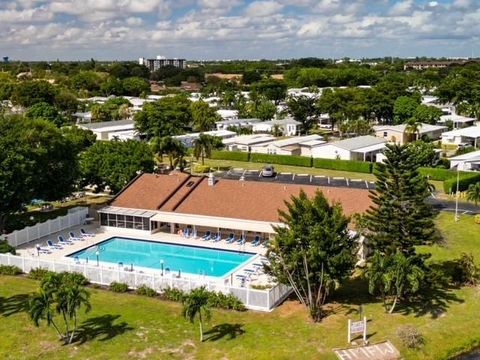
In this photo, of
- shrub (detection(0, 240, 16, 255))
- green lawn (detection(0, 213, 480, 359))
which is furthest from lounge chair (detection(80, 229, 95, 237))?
green lawn (detection(0, 213, 480, 359))

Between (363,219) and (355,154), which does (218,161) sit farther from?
(363,219)

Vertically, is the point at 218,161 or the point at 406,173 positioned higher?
the point at 406,173

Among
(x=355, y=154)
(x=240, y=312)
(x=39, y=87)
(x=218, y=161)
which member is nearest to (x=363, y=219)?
(x=240, y=312)

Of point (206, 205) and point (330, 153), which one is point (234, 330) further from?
point (330, 153)

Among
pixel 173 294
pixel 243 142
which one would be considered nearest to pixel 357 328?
pixel 173 294

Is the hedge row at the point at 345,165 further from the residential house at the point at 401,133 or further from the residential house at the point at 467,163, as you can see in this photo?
the residential house at the point at 401,133

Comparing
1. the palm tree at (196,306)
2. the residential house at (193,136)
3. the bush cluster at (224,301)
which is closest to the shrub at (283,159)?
the residential house at (193,136)
